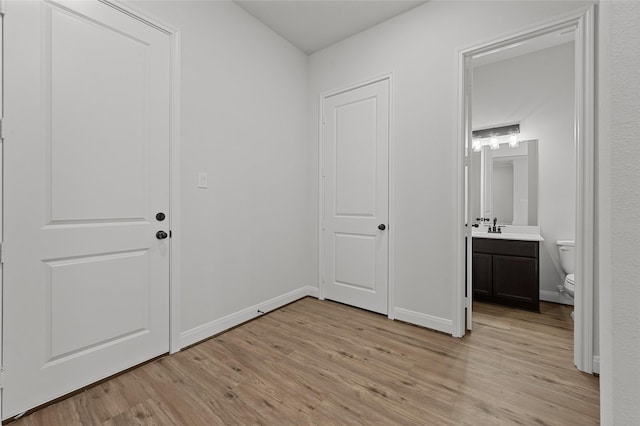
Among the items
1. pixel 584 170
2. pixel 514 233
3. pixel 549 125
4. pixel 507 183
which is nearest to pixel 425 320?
pixel 584 170

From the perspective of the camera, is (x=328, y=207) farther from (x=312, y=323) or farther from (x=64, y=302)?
(x=64, y=302)

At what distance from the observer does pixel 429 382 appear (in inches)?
70.7

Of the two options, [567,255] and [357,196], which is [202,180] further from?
[567,255]

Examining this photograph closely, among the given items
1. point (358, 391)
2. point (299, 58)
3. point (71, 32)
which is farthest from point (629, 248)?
point (299, 58)

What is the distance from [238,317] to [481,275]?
105 inches

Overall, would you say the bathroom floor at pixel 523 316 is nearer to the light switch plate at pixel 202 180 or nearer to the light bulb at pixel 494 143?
the light bulb at pixel 494 143

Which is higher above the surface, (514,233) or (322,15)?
(322,15)

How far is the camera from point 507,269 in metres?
3.13

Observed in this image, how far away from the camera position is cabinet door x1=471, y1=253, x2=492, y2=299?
10.6 ft

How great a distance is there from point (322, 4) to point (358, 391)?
120 inches

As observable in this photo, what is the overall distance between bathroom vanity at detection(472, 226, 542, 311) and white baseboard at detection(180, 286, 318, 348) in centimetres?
190

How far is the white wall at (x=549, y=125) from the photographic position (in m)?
3.18

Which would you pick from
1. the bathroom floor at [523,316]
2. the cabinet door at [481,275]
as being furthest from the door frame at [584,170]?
the cabinet door at [481,275]

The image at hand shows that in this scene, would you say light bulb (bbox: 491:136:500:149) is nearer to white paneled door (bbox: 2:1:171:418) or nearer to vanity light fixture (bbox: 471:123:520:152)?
vanity light fixture (bbox: 471:123:520:152)
